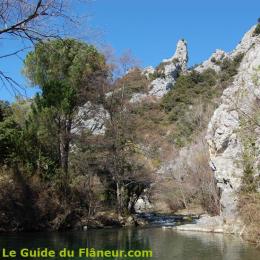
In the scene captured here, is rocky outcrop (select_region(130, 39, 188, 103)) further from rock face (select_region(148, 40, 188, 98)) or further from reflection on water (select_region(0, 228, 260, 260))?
reflection on water (select_region(0, 228, 260, 260))

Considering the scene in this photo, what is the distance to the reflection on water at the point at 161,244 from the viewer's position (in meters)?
16.9

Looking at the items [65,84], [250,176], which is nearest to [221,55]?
[65,84]

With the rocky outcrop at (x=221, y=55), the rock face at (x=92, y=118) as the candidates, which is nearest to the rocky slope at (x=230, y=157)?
the rock face at (x=92, y=118)

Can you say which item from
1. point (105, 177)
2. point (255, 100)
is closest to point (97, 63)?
point (105, 177)

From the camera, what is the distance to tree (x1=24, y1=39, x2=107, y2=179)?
3200 cm

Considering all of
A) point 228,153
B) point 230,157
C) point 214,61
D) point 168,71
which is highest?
point 214,61

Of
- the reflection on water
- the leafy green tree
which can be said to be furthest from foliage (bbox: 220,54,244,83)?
the reflection on water

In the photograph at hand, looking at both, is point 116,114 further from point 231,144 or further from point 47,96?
point 231,144

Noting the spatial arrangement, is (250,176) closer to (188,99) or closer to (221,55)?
(188,99)

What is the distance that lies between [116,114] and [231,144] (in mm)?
11365

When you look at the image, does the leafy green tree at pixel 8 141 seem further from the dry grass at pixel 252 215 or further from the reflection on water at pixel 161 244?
the dry grass at pixel 252 215

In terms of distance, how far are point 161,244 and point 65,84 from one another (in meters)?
16.3

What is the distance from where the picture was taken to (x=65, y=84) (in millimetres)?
32750

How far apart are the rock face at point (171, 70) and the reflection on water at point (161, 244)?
47.3 m
